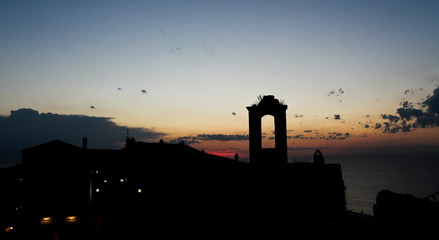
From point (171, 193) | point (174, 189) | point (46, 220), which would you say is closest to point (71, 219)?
point (46, 220)

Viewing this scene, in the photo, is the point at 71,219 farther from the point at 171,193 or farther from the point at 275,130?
the point at 275,130

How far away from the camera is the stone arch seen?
89.7 ft

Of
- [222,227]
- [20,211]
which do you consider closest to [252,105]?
[222,227]

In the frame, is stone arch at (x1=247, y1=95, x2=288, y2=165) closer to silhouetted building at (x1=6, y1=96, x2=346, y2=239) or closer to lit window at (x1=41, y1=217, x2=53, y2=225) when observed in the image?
silhouetted building at (x1=6, y1=96, x2=346, y2=239)

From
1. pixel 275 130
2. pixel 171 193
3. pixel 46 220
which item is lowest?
pixel 46 220

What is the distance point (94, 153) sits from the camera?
33906mm

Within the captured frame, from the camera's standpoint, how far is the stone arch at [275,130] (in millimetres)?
27344

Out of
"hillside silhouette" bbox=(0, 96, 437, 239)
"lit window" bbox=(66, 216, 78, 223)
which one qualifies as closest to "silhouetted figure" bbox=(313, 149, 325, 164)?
"hillside silhouette" bbox=(0, 96, 437, 239)

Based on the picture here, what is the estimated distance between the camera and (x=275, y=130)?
1085 inches

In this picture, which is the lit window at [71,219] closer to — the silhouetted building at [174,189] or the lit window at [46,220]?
the silhouetted building at [174,189]

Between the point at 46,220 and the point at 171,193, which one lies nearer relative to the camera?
the point at 46,220

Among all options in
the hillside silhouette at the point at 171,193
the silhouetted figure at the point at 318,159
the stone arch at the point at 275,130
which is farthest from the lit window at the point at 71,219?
the silhouetted figure at the point at 318,159

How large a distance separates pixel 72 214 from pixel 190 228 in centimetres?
1276

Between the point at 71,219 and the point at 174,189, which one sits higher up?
the point at 174,189
